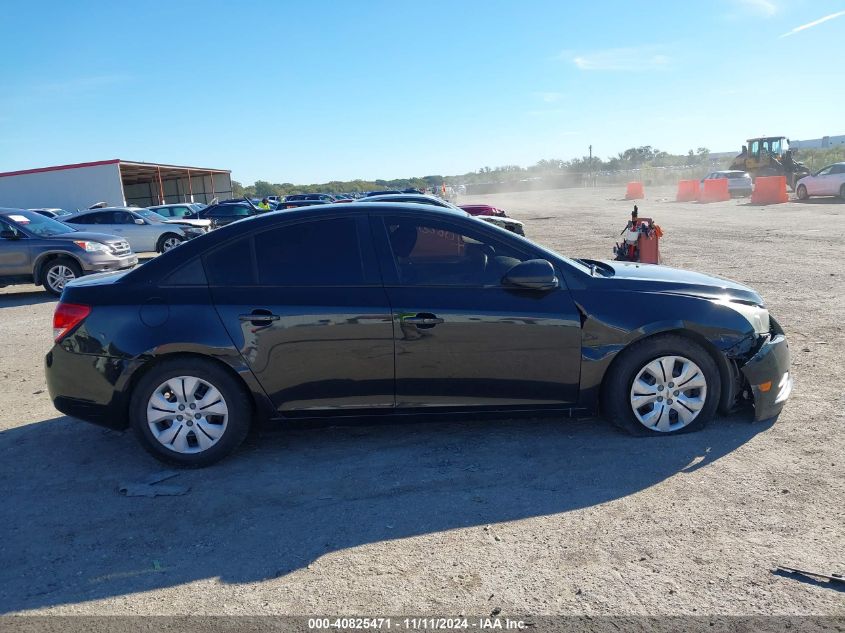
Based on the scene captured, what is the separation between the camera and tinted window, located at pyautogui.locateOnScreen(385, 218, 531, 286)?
177 inches

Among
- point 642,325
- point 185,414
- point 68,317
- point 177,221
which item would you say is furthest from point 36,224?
point 642,325

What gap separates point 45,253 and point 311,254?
1009 cm

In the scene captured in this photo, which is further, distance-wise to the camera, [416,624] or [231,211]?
[231,211]

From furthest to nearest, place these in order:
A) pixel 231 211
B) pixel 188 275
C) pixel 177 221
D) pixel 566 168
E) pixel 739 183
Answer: pixel 566 168 < pixel 739 183 < pixel 231 211 < pixel 177 221 < pixel 188 275

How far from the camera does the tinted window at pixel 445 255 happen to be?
4488mm

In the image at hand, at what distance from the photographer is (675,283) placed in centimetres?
469

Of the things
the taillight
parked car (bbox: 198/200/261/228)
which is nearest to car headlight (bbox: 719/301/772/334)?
the taillight

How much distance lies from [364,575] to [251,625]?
567 mm

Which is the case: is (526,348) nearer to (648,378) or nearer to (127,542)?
(648,378)

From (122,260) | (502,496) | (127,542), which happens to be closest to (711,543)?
(502,496)

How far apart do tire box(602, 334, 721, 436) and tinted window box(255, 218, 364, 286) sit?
1903mm

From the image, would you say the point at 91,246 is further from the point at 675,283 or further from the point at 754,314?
the point at 754,314

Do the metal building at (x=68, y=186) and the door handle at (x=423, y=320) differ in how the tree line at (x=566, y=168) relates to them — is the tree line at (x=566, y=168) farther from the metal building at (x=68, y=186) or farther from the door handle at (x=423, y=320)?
the door handle at (x=423, y=320)

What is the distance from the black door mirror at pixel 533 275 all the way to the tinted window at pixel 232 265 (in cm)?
175
